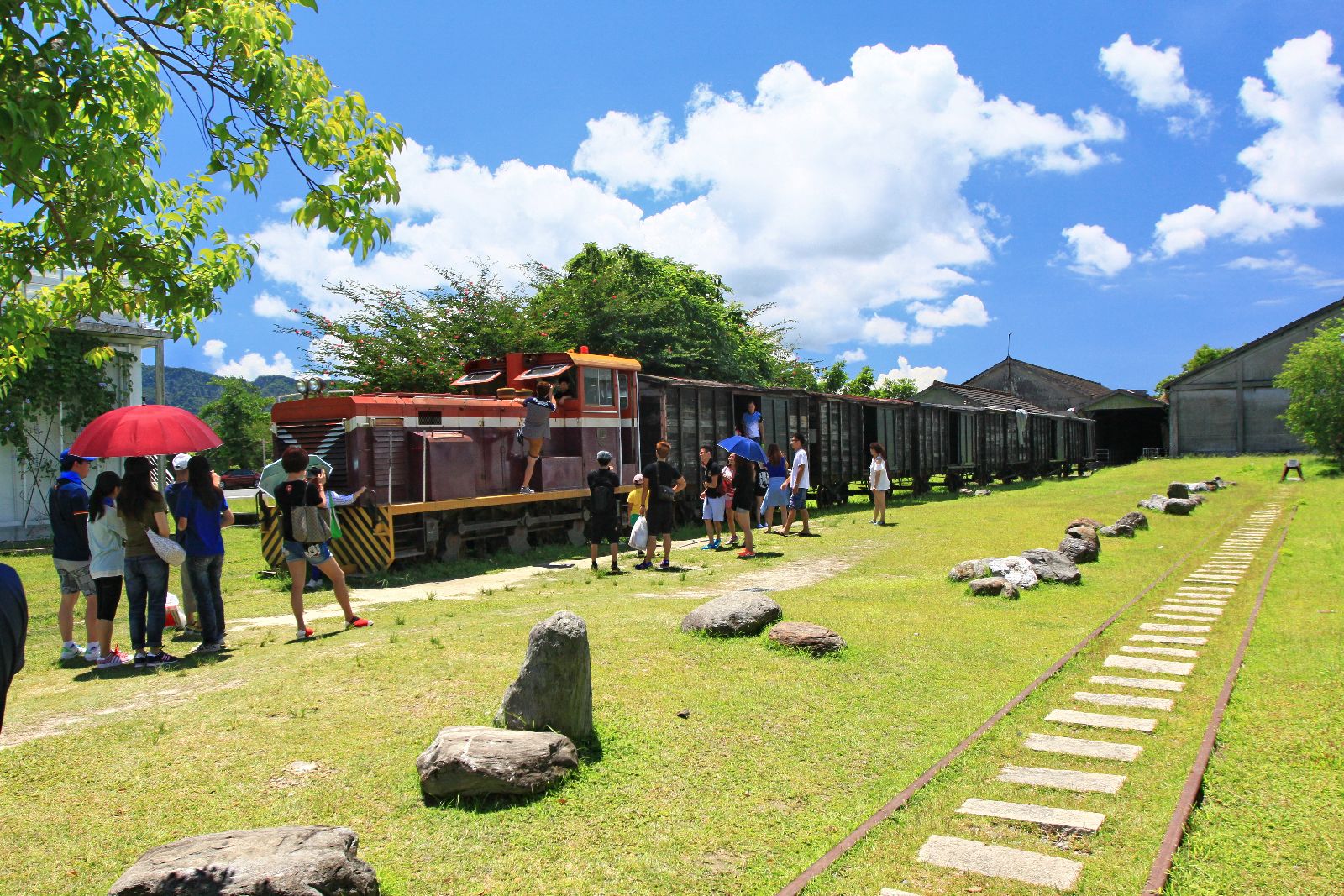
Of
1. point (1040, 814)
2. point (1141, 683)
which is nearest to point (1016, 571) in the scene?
point (1141, 683)

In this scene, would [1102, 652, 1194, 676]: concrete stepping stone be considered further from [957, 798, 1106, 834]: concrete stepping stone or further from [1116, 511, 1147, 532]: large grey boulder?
[1116, 511, 1147, 532]: large grey boulder

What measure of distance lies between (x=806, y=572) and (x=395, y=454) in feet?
20.0

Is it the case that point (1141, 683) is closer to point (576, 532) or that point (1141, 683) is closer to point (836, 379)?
point (576, 532)

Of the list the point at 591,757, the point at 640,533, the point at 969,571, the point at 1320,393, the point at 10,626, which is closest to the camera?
the point at 10,626

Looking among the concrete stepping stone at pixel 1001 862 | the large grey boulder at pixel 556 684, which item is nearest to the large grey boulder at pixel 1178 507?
the concrete stepping stone at pixel 1001 862

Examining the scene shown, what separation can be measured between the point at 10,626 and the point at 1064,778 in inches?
188

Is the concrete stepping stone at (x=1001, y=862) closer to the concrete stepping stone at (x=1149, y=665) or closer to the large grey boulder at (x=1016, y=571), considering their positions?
the concrete stepping stone at (x=1149, y=665)

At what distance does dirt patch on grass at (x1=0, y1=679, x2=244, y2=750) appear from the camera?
Result: 561 centimetres

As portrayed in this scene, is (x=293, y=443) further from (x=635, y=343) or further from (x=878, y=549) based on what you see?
(x=635, y=343)

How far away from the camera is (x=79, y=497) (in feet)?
25.4

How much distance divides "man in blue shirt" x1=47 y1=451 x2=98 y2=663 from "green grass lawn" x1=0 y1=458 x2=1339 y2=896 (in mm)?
309

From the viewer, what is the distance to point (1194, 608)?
952 cm

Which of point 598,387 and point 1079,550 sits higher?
point 598,387

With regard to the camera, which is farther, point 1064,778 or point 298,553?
point 298,553
